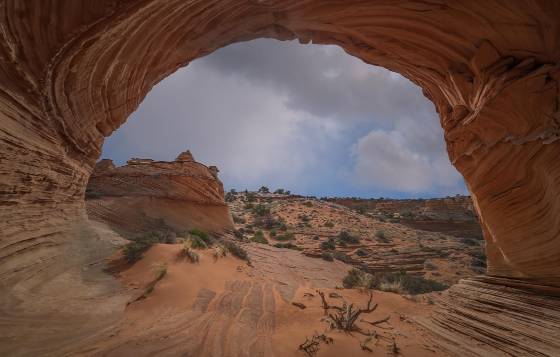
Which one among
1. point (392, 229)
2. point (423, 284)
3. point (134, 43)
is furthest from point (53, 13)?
point (392, 229)

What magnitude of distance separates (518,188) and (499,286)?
7.73ft

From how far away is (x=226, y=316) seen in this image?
657 cm

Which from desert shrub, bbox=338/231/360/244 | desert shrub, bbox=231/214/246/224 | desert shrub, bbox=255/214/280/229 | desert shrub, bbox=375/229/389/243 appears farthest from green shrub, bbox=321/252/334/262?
desert shrub, bbox=231/214/246/224

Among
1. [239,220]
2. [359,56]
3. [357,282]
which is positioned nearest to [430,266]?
[357,282]

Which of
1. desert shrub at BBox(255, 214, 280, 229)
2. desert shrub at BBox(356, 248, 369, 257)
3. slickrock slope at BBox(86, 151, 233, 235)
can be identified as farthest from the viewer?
desert shrub at BBox(255, 214, 280, 229)

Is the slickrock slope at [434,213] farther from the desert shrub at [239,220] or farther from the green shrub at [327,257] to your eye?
the desert shrub at [239,220]

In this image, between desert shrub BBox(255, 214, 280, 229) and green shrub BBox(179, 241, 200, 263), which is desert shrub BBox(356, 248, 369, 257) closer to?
desert shrub BBox(255, 214, 280, 229)

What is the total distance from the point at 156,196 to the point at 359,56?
15.6 m

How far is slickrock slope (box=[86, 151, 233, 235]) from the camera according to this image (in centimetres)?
1623

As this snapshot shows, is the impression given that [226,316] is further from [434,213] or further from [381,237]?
[434,213]

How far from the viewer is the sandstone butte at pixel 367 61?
13.6 feet

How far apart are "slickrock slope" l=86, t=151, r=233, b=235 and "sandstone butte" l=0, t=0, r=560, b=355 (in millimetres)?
9613

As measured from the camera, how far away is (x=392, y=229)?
31.5 m

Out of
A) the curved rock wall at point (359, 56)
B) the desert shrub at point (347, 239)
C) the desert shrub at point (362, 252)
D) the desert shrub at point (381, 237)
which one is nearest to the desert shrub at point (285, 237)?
the desert shrub at point (347, 239)
